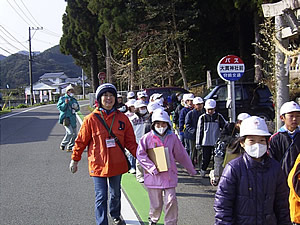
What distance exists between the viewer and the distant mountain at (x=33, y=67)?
3602 inches

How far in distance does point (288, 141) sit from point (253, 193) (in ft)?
4.38

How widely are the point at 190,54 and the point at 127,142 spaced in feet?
67.5

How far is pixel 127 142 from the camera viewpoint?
16.1 ft

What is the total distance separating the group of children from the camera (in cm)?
286

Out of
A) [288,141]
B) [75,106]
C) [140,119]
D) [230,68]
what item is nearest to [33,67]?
[75,106]

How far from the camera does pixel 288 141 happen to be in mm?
3941

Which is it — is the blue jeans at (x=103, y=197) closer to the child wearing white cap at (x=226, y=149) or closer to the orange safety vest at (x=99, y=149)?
the orange safety vest at (x=99, y=149)

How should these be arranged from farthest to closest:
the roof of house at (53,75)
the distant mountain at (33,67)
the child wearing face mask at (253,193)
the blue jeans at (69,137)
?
the roof of house at (53,75) < the distant mountain at (33,67) < the blue jeans at (69,137) < the child wearing face mask at (253,193)

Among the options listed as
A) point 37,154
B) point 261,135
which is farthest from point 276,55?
point 37,154

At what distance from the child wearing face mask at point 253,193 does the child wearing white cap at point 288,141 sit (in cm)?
96

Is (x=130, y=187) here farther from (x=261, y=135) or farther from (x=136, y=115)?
(x=261, y=135)

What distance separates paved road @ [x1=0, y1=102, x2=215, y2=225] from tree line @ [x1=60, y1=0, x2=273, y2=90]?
11.6 m

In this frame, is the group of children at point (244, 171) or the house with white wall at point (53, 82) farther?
the house with white wall at point (53, 82)

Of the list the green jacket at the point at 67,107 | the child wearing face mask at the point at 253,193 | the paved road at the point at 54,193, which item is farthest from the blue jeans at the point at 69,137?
the child wearing face mask at the point at 253,193
